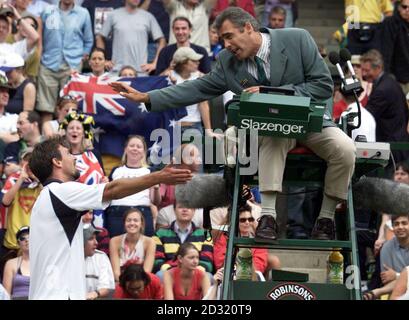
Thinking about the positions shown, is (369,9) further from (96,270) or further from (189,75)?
(96,270)

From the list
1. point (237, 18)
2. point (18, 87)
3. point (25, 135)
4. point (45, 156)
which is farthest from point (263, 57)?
point (18, 87)

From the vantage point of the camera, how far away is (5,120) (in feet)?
55.3

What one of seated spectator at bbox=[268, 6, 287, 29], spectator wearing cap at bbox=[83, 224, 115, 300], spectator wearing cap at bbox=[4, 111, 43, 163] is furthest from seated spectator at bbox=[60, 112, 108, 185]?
seated spectator at bbox=[268, 6, 287, 29]

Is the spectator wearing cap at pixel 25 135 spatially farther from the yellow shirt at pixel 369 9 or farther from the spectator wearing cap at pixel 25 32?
the yellow shirt at pixel 369 9

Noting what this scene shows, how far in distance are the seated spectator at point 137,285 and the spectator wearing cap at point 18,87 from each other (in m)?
4.15

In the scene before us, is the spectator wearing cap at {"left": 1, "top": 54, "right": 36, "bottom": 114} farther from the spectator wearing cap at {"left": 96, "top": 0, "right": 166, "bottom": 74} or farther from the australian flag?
the spectator wearing cap at {"left": 96, "top": 0, "right": 166, "bottom": 74}

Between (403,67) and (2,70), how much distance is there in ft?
18.0

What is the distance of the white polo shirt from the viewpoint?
9.76 meters

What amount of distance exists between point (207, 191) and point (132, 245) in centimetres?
362

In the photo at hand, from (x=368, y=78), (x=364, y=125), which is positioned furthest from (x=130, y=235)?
(x=368, y=78)

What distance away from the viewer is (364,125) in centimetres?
1592

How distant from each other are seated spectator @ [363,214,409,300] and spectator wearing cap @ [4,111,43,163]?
15.0 feet

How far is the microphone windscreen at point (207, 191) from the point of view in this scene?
11406 millimetres
